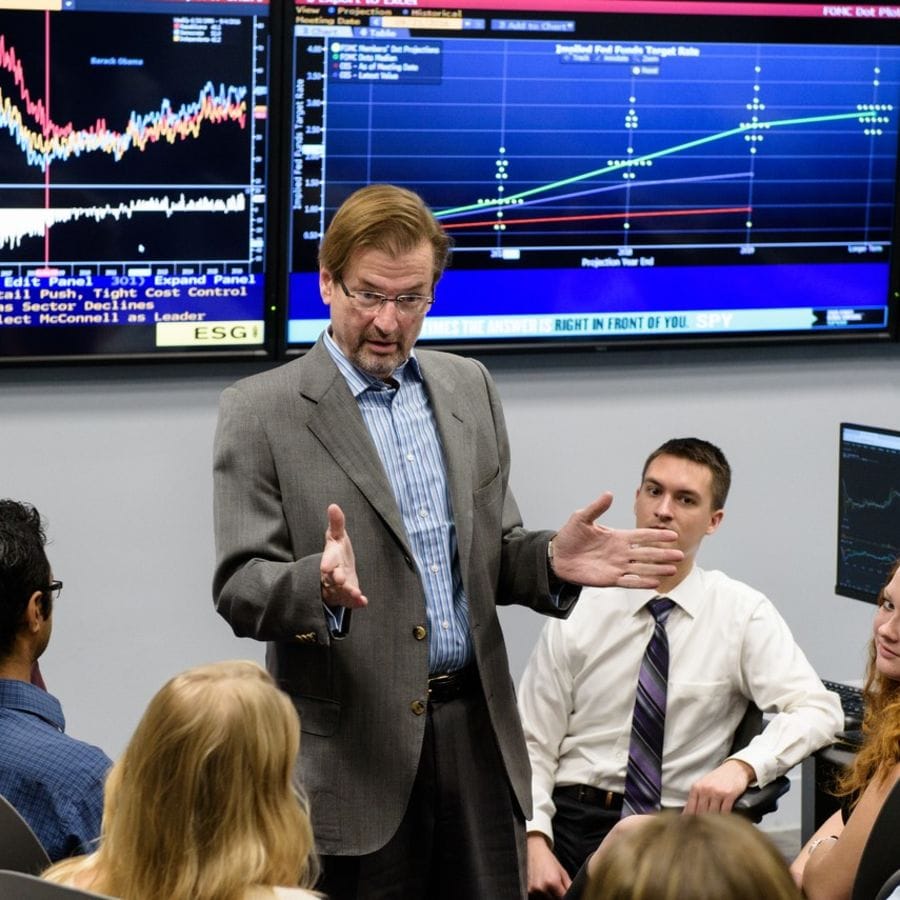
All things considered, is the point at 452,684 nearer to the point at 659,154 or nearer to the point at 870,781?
the point at 870,781

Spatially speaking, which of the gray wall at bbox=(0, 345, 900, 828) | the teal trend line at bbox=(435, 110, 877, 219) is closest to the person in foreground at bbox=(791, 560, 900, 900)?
the gray wall at bbox=(0, 345, 900, 828)

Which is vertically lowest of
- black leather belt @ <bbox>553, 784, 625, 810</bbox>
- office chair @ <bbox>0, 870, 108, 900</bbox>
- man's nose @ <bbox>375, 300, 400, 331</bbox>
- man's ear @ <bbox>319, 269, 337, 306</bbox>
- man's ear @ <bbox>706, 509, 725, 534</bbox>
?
black leather belt @ <bbox>553, 784, 625, 810</bbox>

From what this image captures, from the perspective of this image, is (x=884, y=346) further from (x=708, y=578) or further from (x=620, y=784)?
(x=620, y=784)

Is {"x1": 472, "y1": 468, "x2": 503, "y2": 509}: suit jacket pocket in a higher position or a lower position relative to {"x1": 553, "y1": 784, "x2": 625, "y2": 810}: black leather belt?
higher

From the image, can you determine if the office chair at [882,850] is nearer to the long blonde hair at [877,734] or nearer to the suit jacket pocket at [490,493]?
the long blonde hair at [877,734]

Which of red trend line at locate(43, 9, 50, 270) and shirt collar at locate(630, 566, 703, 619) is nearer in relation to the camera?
shirt collar at locate(630, 566, 703, 619)

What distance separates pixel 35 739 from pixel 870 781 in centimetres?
120

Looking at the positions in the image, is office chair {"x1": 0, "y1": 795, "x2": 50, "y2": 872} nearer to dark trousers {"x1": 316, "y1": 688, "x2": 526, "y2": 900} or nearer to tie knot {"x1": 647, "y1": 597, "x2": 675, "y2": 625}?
dark trousers {"x1": 316, "y1": 688, "x2": 526, "y2": 900}

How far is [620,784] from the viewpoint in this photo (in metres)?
3.16

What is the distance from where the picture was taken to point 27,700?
2188 millimetres

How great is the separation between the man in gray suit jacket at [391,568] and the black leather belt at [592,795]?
550mm

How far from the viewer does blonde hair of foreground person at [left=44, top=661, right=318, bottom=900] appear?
5.49 ft

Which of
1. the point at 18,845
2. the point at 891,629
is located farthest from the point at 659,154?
the point at 18,845

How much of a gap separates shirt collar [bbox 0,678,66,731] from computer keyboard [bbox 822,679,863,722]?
1.68 m
